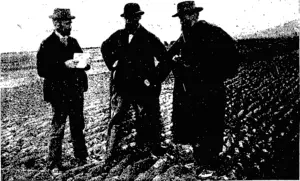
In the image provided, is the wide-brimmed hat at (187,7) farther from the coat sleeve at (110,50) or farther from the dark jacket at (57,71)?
the dark jacket at (57,71)

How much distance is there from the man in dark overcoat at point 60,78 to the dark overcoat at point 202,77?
124cm

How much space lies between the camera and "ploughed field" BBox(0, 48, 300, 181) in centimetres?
494

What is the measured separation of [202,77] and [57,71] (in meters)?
1.76

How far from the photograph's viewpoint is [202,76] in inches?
202

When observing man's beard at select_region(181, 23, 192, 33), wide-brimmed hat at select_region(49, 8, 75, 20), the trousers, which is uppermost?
wide-brimmed hat at select_region(49, 8, 75, 20)

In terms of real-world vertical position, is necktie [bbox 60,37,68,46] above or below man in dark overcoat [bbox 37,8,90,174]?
above

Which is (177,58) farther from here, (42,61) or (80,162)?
(80,162)

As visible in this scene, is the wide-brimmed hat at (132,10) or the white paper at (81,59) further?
the wide-brimmed hat at (132,10)

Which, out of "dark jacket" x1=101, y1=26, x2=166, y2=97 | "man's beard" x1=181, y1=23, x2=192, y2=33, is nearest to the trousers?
"dark jacket" x1=101, y1=26, x2=166, y2=97

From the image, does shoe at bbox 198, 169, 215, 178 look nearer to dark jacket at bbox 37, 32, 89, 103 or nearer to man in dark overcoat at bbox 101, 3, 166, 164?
man in dark overcoat at bbox 101, 3, 166, 164

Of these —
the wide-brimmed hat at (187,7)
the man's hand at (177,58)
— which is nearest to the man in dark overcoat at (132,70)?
the man's hand at (177,58)

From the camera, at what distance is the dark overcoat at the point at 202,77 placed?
5.00 meters

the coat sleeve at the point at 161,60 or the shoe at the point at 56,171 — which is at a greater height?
Answer: the coat sleeve at the point at 161,60

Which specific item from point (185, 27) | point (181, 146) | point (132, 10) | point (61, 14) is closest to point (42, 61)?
point (61, 14)
